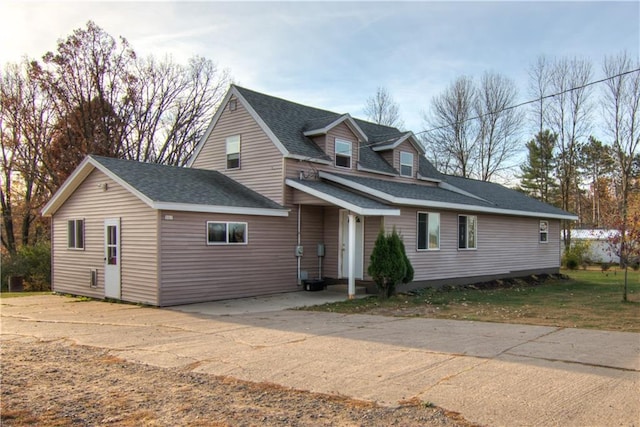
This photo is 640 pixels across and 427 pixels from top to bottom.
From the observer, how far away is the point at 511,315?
1130cm

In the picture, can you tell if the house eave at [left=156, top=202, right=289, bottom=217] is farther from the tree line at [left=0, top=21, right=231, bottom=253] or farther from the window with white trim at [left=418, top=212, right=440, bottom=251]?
the tree line at [left=0, top=21, right=231, bottom=253]

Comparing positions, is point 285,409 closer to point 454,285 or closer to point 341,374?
point 341,374

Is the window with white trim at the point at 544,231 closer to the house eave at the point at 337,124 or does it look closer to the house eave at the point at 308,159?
the house eave at the point at 337,124

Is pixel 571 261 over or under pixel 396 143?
under

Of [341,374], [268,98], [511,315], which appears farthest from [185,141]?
[341,374]

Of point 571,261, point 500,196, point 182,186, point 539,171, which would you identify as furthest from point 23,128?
point 539,171

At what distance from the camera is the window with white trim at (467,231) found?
18594mm

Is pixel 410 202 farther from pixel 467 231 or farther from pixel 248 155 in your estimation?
pixel 248 155

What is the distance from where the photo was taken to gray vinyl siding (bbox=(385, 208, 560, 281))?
651 inches

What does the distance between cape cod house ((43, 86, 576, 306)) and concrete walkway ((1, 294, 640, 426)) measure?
2445 millimetres

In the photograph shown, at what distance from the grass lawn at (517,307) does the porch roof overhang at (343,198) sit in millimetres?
2500

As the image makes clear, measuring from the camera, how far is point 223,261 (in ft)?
47.0

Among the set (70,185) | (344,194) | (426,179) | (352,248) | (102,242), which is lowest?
(352,248)

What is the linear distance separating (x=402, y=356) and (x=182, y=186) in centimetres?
951
